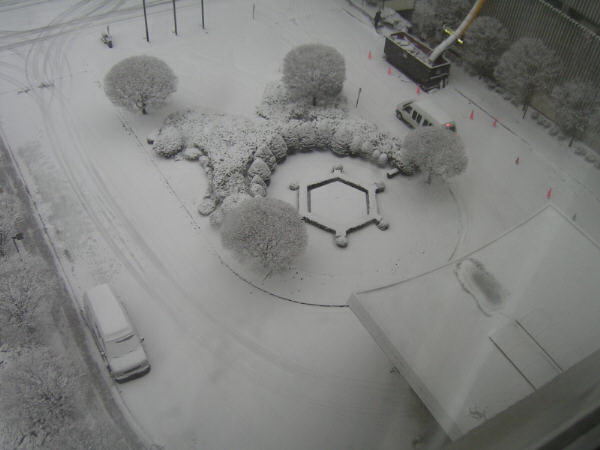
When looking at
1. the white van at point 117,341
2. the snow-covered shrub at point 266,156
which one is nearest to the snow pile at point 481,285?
the white van at point 117,341

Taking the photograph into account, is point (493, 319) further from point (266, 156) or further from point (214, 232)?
point (266, 156)

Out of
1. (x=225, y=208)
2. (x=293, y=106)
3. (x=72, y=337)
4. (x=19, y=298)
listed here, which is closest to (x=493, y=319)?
(x=225, y=208)

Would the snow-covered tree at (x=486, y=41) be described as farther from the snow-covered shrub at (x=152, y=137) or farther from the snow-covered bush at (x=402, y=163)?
the snow-covered shrub at (x=152, y=137)

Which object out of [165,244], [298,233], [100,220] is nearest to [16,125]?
[100,220]

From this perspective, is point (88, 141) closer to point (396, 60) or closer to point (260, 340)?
point (260, 340)

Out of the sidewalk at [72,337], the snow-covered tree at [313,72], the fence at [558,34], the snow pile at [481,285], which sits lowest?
the sidewalk at [72,337]

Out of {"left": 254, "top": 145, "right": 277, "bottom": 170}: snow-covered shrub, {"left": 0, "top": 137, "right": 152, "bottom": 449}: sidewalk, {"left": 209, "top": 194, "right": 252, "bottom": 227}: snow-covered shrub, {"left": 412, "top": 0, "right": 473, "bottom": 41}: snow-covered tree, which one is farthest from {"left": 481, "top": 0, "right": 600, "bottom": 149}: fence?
{"left": 0, "top": 137, "right": 152, "bottom": 449}: sidewalk

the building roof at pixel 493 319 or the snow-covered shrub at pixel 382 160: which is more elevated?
the building roof at pixel 493 319
